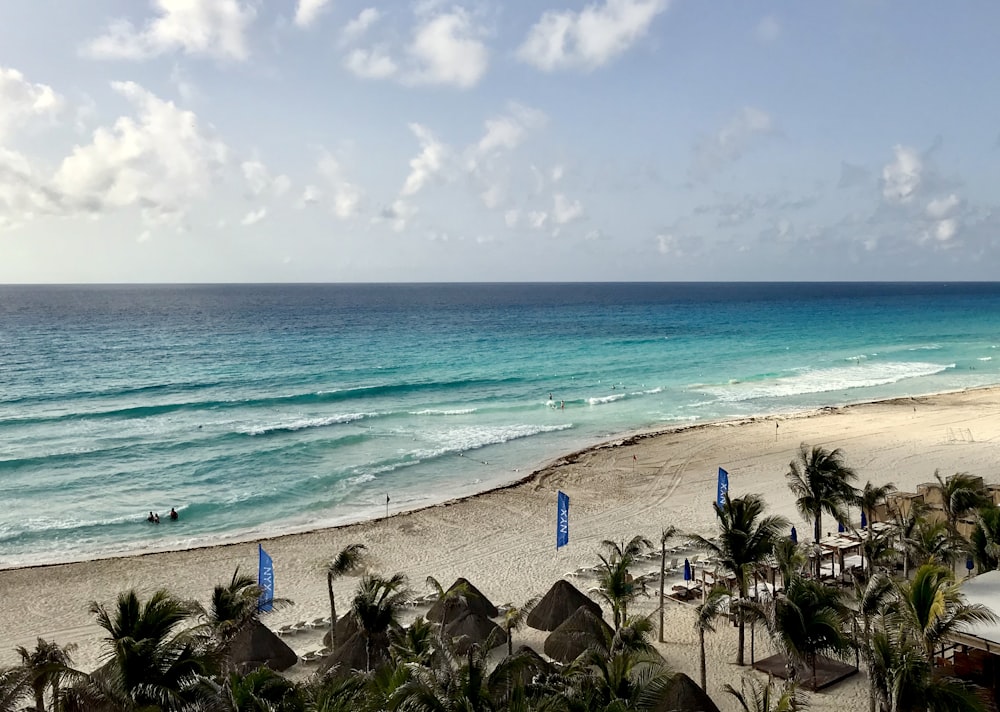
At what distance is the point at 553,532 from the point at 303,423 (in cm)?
2079

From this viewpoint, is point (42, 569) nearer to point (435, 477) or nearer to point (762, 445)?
point (435, 477)

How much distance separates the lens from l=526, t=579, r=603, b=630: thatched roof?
16.7 m

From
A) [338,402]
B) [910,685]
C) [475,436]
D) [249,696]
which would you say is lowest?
[475,436]

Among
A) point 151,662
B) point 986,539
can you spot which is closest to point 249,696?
point 151,662

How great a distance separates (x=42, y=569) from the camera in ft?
74.1

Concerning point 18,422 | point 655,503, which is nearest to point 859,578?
point 655,503

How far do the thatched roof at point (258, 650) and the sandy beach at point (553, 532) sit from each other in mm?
1965

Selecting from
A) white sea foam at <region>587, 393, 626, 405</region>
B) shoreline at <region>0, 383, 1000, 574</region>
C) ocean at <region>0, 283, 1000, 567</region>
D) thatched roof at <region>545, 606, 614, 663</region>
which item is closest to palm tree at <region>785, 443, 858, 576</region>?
thatched roof at <region>545, 606, 614, 663</region>

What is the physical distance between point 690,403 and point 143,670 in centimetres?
4339

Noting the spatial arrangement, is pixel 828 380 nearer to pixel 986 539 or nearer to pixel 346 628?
pixel 986 539

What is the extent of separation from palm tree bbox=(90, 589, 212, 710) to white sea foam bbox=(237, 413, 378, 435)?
2987cm

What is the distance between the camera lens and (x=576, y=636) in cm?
1522

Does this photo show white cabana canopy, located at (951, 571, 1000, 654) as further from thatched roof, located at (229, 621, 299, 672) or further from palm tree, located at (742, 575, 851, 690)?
thatched roof, located at (229, 621, 299, 672)

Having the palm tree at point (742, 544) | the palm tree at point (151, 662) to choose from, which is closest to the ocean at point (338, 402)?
the palm tree at point (742, 544)
